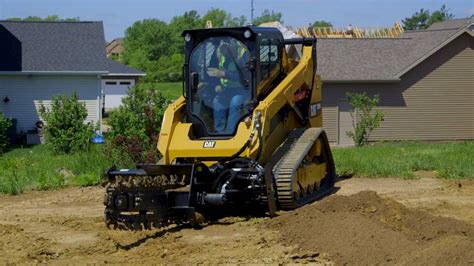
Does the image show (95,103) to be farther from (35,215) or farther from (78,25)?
(35,215)

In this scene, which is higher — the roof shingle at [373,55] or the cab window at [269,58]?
the roof shingle at [373,55]

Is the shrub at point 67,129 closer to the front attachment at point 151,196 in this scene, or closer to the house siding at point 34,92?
the house siding at point 34,92

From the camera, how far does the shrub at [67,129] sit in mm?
31141

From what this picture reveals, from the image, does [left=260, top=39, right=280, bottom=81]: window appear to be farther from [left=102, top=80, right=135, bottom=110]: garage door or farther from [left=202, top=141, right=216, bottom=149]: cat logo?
[left=102, top=80, right=135, bottom=110]: garage door

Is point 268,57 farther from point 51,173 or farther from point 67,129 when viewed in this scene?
point 67,129

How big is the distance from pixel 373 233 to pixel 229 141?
344 cm

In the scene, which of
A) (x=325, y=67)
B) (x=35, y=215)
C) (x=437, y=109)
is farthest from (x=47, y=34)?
(x=35, y=215)

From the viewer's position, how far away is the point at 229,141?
13125 millimetres

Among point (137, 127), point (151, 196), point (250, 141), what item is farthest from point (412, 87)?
point (151, 196)

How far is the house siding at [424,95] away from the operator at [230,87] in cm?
2608

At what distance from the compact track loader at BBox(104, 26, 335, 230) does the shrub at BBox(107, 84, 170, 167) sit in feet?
17.6

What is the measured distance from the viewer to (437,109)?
40531mm

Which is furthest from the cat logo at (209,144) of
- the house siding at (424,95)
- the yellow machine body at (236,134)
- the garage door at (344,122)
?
the garage door at (344,122)

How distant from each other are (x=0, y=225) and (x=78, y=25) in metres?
33.0
